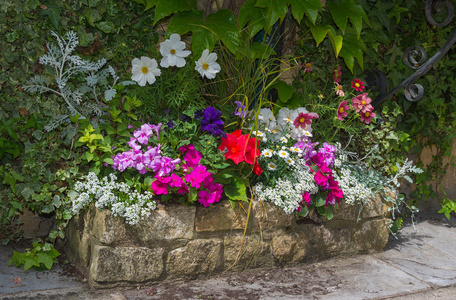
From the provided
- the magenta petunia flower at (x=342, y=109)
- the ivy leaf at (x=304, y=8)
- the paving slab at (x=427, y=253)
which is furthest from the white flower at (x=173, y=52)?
the paving slab at (x=427, y=253)

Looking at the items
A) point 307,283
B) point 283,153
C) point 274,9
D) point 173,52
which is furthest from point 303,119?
point 307,283

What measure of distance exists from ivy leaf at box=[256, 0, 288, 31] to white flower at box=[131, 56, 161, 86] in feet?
2.33

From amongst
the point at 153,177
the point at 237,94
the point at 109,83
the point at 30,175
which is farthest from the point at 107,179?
the point at 237,94

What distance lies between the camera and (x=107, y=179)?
2.48 m

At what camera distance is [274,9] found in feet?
8.76

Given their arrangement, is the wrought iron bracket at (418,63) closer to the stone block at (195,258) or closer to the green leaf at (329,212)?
the green leaf at (329,212)

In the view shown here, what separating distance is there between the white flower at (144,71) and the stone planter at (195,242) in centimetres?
77

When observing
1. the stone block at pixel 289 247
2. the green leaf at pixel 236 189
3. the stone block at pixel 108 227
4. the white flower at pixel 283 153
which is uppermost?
the white flower at pixel 283 153

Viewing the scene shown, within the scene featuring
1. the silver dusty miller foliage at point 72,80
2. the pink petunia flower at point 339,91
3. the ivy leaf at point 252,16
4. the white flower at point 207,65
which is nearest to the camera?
the silver dusty miller foliage at point 72,80

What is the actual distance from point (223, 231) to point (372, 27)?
6.39 ft

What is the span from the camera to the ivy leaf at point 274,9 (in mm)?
2667

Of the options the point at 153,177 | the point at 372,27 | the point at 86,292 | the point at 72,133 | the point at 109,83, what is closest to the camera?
the point at 86,292

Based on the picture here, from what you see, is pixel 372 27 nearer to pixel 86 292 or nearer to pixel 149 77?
pixel 149 77

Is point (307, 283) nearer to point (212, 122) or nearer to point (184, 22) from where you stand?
point (212, 122)
